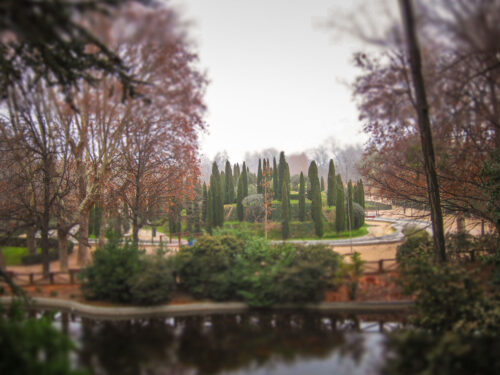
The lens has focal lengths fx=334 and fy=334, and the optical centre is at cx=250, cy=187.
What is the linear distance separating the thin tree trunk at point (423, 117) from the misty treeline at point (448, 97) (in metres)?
0.24

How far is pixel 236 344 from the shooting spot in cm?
654


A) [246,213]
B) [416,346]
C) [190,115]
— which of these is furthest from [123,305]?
[246,213]

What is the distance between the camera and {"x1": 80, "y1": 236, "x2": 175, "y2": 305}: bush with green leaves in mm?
8203

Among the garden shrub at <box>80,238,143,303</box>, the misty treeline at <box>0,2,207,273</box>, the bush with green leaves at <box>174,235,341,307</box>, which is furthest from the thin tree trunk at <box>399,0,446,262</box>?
the garden shrub at <box>80,238,143,303</box>

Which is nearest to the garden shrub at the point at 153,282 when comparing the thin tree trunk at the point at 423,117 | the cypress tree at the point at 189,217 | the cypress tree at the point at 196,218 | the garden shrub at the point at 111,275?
the garden shrub at the point at 111,275

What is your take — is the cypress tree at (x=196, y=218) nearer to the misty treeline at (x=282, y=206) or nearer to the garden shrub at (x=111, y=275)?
the misty treeline at (x=282, y=206)

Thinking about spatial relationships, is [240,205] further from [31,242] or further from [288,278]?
[288,278]

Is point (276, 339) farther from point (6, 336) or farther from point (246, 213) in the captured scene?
point (246, 213)

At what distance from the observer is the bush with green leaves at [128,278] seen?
820cm

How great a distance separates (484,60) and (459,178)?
13.2 feet

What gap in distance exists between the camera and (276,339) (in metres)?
6.76

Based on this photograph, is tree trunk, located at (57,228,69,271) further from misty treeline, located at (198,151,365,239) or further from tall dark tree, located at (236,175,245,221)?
tall dark tree, located at (236,175,245,221)

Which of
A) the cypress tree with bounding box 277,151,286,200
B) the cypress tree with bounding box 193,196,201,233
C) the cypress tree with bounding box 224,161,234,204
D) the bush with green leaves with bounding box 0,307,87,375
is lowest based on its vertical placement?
the bush with green leaves with bounding box 0,307,87,375

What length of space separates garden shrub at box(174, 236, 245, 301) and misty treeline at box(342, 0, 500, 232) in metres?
5.87
